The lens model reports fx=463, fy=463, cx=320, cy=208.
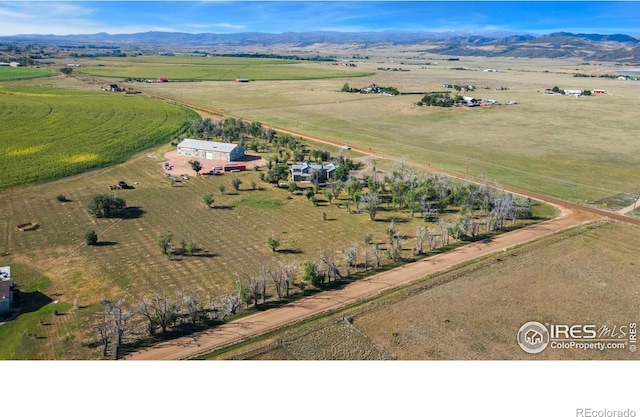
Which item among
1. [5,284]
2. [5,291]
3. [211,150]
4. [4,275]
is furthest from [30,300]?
[211,150]

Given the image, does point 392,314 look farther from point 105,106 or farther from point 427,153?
point 105,106

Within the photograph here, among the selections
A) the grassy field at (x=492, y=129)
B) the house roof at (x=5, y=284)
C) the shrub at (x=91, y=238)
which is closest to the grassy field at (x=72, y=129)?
the grassy field at (x=492, y=129)

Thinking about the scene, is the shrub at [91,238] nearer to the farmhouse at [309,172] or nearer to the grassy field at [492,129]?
the farmhouse at [309,172]

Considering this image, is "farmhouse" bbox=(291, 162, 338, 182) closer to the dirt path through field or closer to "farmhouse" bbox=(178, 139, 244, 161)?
"farmhouse" bbox=(178, 139, 244, 161)

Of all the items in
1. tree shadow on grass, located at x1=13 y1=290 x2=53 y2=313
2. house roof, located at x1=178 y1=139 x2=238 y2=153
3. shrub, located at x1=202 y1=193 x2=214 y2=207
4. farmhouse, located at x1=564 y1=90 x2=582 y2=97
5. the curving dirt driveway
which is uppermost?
farmhouse, located at x1=564 y1=90 x2=582 y2=97

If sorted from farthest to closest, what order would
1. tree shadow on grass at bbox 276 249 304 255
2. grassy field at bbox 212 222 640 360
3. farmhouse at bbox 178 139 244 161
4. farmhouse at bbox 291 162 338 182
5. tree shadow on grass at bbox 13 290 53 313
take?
farmhouse at bbox 178 139 244 161
farmhouse at bbox 291 162 338 182
tree shadow on grass at bbox 276 249 304 255
tree shadow on grass at bbox 13 290 53 313
grassy field at bbox 212 222 640 360

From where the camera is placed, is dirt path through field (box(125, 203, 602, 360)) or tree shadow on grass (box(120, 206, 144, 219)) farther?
tree shadow on grass (box(120, 206, 144, 219))

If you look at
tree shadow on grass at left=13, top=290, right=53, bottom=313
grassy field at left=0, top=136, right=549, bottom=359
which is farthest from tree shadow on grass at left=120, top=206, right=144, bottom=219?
tree shadow on grass at left=13, top=290, right=53, bottom=313
